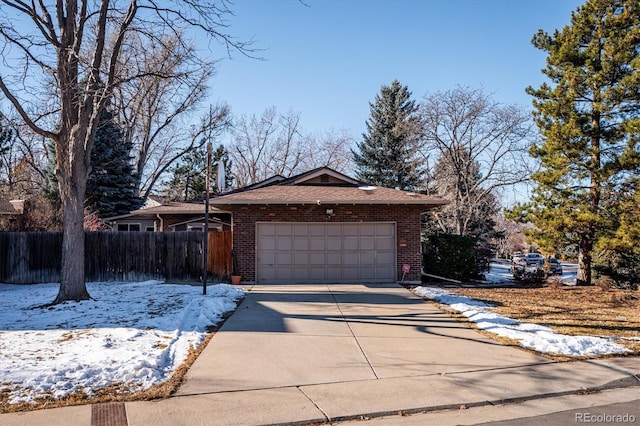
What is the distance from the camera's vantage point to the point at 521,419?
178 inches

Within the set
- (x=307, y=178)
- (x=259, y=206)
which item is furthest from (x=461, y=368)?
(x=307, y=178)

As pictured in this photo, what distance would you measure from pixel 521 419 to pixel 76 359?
5.34m

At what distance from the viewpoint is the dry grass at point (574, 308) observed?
8.60 metres

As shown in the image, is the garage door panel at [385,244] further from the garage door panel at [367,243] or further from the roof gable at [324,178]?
the roof gable at [324,178]

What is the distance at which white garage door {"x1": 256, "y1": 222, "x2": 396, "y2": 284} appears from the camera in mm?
15516

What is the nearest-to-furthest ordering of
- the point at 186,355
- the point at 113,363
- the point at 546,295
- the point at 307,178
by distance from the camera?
the point at 113,363 < the point at 186,355 < the point at 546,295 < the point at 307,178

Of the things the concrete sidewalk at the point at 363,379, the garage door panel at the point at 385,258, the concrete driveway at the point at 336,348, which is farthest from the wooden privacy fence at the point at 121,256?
the concrete sidewalk at the point at 363,379

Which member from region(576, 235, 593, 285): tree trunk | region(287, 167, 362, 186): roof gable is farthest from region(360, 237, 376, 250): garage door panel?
region(576, 235, 593, 285): tree trunk

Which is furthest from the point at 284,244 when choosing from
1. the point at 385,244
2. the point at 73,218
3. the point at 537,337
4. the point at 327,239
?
the point at 537,337

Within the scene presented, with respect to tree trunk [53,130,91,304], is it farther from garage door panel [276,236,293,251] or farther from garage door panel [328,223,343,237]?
garage door panel [328,223,343,237]

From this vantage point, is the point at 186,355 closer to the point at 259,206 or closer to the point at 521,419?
the point at 521,419

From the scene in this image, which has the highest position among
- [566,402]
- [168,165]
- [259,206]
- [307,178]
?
[168,165]

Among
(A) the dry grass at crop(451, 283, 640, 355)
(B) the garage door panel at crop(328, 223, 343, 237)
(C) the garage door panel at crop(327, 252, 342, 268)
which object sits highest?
(B) the garage door panel at crop(328, 223, 343, 237)

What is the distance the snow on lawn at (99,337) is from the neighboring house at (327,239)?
2.74 meters
